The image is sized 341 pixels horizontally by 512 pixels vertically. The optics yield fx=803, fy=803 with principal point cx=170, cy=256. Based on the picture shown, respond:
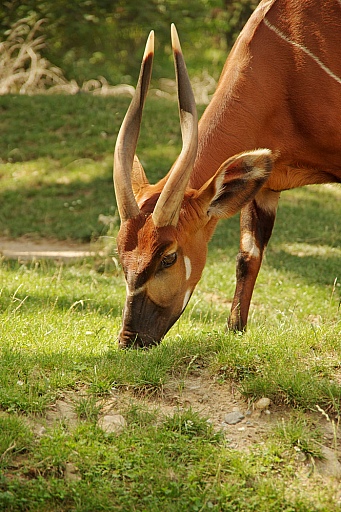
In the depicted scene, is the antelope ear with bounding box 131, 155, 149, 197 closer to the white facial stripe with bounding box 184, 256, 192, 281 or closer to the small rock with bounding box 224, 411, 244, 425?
the white facial stripe with bounding box 184, 256, 192, 281

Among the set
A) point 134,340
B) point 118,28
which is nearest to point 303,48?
point 134,340

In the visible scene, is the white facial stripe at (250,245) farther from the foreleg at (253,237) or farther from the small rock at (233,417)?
the small rock at (233,417)

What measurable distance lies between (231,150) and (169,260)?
3.21 ft

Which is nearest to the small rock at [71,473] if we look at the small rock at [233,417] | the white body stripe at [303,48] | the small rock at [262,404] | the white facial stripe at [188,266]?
the small rock at [233,417]

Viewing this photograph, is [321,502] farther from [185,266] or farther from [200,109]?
[200,109]

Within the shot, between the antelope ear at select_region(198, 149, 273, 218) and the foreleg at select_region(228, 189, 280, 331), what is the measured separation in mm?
1097

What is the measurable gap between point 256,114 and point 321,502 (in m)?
2.81

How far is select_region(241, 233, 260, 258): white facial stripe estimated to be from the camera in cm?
648

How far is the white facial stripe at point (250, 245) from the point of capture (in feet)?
21.2

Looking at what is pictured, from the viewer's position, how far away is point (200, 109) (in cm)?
1323

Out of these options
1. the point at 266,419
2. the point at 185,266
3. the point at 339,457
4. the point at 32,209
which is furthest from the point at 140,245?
the point at 32,209

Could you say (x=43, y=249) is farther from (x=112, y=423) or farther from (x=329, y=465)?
(x=329, y=465)

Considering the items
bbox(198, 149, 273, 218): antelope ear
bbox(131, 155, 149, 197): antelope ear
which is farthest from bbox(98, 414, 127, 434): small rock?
bbox(131, 155, 149, 197): antelope ear

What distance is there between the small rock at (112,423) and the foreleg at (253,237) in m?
2.33
